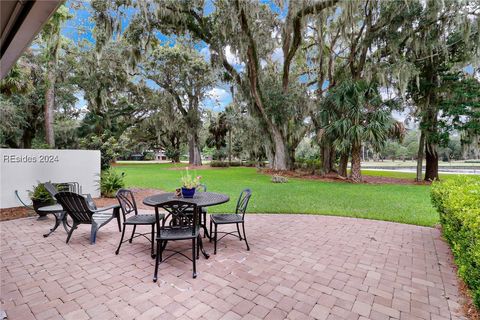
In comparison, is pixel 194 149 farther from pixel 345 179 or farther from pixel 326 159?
pixel 345 179

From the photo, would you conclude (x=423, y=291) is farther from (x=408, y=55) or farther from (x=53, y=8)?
(x=408, y=55)

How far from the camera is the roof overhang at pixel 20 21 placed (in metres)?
1.54

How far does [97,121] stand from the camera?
22.4 m

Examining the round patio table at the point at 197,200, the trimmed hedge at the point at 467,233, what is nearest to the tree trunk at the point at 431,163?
the trimmed hedge at the point at 467,233

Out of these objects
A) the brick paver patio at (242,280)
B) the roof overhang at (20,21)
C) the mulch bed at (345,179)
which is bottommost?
the brick paver patio at (242,280)

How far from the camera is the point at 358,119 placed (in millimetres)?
10625

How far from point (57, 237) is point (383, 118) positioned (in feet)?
37.4

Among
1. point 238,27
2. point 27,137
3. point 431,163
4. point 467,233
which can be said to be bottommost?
point 467,233

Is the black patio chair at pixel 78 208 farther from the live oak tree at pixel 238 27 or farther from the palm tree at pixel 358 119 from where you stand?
the palm tree at pixel 358 119

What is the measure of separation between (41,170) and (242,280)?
603cm

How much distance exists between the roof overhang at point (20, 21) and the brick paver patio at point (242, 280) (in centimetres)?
226

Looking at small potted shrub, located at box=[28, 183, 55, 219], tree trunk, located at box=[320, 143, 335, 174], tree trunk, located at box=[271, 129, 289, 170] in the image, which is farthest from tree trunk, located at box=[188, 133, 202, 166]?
small potted shrub, located at box=[28, 183, 55, 219]

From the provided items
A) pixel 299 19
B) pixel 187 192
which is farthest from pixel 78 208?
pixel 299 19

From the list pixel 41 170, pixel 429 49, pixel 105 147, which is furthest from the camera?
pixel 429 49
